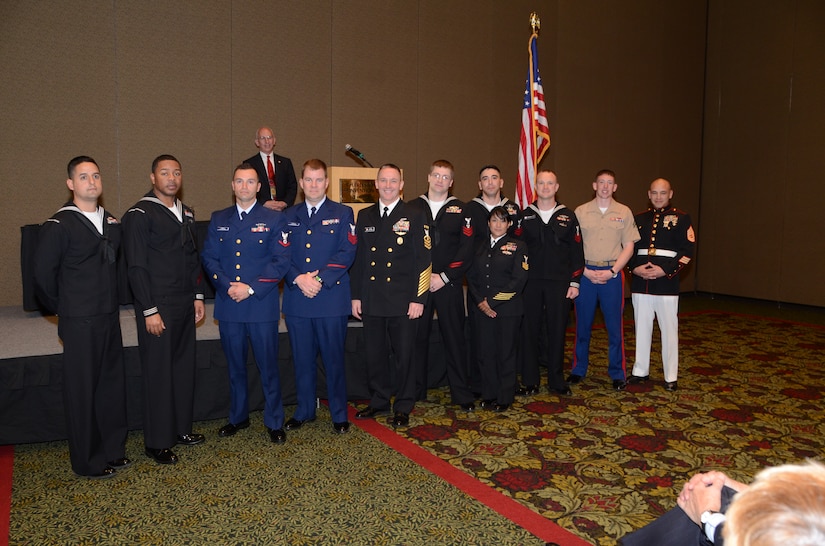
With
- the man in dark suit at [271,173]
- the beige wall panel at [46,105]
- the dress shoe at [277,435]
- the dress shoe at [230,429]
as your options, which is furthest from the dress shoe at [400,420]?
the beige wall panel at [46,105]

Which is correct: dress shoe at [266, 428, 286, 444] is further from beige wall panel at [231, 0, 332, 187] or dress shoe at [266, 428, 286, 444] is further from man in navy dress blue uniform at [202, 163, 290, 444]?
beige wall panel at [231, 0, 332, 187]

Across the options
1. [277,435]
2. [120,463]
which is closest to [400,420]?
[277,435]

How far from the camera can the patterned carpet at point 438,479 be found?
2.66 meters

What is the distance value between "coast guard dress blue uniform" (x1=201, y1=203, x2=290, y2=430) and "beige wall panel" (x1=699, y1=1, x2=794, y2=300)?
342 inches

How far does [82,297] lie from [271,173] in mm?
3119

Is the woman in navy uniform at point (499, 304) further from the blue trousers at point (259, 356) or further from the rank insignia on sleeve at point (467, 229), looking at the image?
the blue trousers at point (259, 356)

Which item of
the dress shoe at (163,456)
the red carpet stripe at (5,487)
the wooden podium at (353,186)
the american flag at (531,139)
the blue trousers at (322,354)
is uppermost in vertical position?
the american flag at (531,139)

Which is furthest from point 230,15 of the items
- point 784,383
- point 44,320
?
point 784,383

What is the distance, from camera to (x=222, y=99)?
6453 mm

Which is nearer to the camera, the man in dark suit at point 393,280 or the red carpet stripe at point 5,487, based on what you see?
the red carpet stripe at point 5,487

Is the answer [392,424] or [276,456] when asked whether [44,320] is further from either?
[392,424]

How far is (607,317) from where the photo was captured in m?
4.96

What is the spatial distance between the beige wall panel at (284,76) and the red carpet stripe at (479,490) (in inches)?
153

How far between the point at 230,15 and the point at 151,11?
2.53 feet
